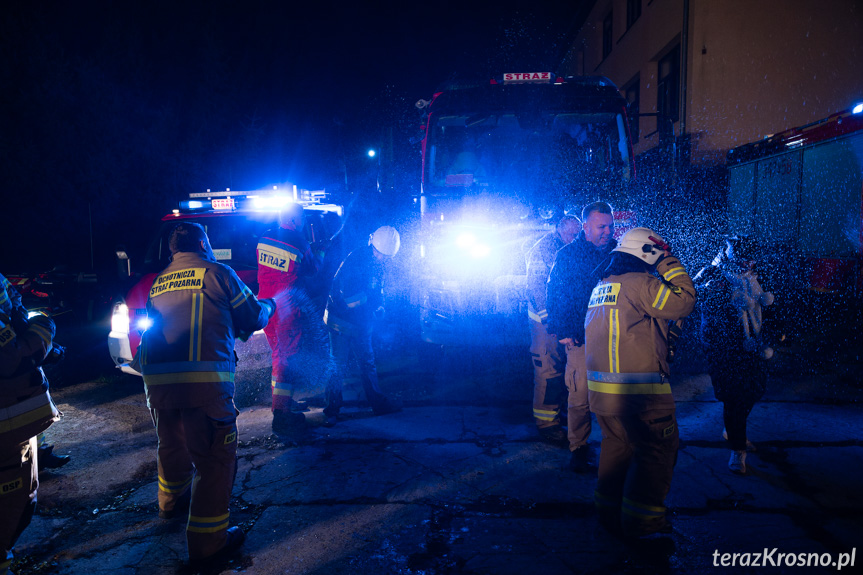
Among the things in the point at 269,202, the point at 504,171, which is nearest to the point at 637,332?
the point at 504,171

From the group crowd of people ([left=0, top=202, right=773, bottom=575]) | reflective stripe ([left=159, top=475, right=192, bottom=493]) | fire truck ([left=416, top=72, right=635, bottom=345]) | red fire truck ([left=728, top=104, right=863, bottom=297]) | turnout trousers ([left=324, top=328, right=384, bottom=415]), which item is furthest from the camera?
red fire truck ([left=728, top=104, right=863, bottom=297])

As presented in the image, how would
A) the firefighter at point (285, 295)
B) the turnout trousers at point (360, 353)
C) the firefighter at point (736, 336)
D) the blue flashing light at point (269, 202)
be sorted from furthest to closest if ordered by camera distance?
1. the blue flashing light at point (269, 202)
2. the turnout trousers at point (360, 353)
3. the firefighter at point (285, 295)
4. the firefighter at point (736, 336)

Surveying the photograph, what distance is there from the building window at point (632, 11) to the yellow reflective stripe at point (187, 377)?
18194 millimetres

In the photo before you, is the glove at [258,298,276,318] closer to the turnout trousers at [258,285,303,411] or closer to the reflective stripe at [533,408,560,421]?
the turnout trousers at [258,285,303,411]

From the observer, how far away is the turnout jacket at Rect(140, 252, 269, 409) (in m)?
2.82

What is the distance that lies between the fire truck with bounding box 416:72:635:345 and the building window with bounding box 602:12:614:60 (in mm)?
15379

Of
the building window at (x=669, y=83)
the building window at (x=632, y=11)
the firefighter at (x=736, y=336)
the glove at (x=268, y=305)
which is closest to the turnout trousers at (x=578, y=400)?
the firefighter at (x=736, y=336)

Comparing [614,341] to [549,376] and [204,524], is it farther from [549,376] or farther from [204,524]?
[204,524]

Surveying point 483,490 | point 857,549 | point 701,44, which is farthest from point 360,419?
point 701,44

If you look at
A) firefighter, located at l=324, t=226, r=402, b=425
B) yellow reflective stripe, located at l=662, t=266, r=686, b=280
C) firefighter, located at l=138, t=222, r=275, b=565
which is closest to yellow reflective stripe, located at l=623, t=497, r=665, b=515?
yellow reflective stripe, located at l=662, t=266, r=686, b=280

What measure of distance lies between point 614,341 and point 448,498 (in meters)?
1.57

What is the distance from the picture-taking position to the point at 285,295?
15.6 ft
